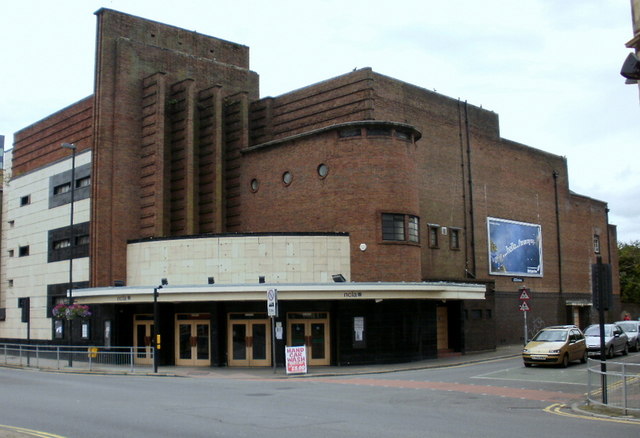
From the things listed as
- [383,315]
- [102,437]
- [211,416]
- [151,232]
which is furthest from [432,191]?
[102,437]

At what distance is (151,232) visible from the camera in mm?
37656

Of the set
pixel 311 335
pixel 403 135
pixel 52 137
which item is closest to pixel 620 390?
pixel 311 335

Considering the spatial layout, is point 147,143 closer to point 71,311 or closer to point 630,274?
point 71,311

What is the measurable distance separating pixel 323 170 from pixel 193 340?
10425 millimetres

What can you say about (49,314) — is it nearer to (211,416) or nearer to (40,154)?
(40,154)

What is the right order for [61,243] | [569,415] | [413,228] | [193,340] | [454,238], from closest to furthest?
[569,415], [193,340], [413,228], [61,243], [454,238]

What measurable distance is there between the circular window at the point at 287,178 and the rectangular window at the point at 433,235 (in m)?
8.57

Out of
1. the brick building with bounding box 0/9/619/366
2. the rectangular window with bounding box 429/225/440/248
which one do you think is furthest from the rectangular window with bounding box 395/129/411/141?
the rectangular window with bounding box 429/225/440/248

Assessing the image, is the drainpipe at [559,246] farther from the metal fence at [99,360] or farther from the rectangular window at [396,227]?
the metal fence at [99,360]

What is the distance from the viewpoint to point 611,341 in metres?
31.1

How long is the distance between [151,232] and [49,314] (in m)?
8.63

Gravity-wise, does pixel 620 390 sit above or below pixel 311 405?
above

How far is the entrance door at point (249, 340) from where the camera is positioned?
31891 millimetres

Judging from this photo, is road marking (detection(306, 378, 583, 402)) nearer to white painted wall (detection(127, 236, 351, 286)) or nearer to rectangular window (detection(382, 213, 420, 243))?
white painted wall (detection(127, 236, 351, 286))
